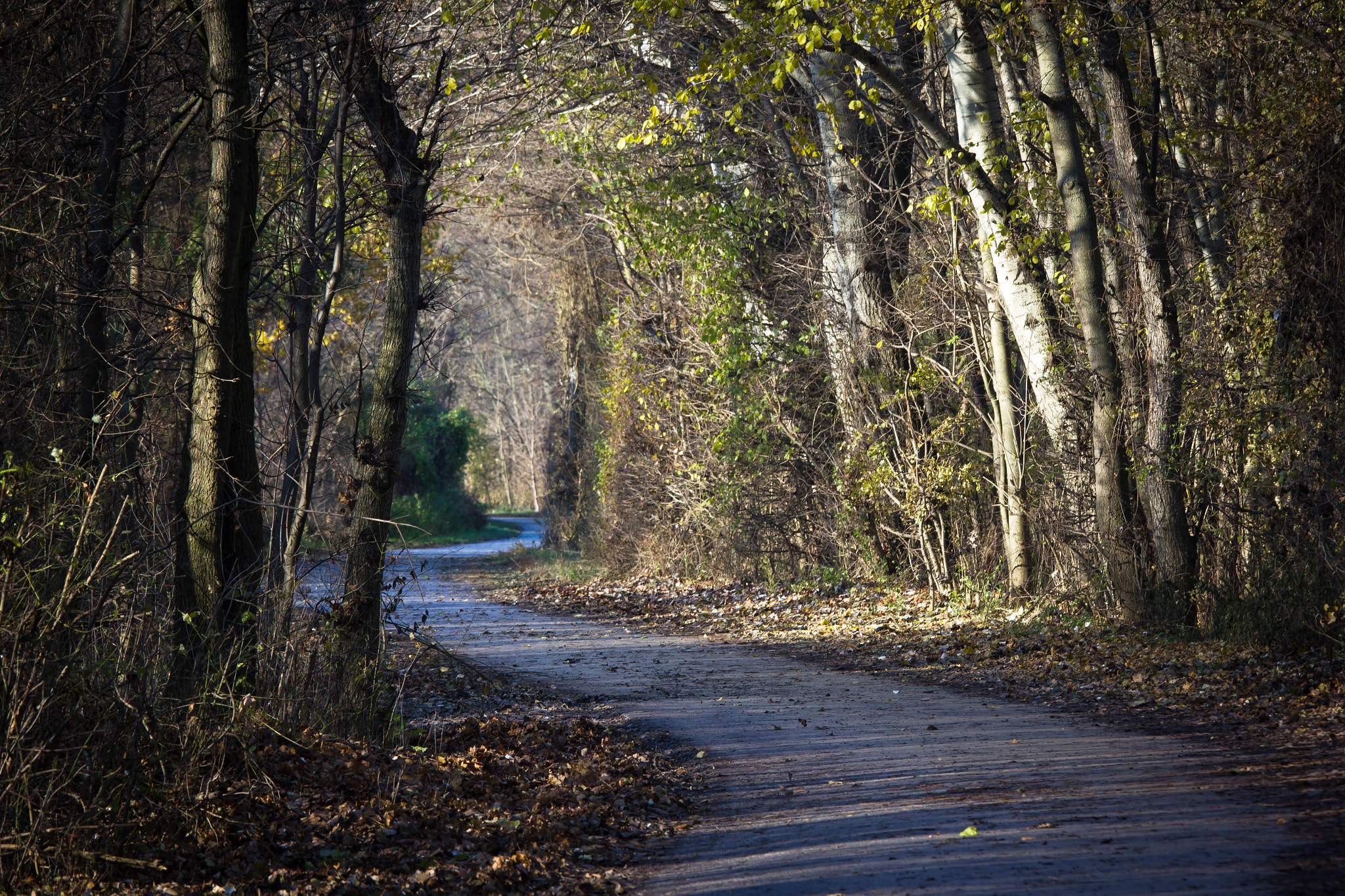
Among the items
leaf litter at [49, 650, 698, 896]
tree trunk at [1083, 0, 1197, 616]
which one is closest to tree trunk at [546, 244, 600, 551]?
tree trunk at [1083, 0, 1197, 616]

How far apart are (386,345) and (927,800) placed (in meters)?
5.38

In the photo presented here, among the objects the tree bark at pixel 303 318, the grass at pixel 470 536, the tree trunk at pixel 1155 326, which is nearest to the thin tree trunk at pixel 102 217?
the tree bark at pixel 303 318

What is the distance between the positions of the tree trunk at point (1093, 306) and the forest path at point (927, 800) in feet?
9.56

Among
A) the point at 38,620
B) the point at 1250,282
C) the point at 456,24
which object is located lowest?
the point at 38,620

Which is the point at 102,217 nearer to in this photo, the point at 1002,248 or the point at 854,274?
the point at 1002,248

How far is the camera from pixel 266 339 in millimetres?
21438

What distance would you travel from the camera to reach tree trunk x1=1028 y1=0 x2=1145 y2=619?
12.0m

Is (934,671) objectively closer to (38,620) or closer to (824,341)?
(824,341)

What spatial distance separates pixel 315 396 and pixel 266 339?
537 inches

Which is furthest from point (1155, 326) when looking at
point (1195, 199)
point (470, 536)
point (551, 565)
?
point (470, 536)

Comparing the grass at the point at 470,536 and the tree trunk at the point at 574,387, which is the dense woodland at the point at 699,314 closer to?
the tree trunk at the point at 574,387

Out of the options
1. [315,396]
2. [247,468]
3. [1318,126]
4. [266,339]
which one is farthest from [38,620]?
[266,339]

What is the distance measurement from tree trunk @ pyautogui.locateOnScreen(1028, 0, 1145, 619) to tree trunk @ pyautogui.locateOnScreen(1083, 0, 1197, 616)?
17.8 inches

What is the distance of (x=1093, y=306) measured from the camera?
12289 mm
